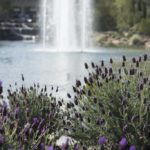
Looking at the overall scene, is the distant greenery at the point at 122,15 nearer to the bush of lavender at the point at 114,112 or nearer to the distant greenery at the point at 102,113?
the distant greenery at the point at 102,113

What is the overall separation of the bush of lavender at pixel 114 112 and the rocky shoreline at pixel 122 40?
168ft

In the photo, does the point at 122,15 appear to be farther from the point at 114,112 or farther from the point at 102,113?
the point at 102,113

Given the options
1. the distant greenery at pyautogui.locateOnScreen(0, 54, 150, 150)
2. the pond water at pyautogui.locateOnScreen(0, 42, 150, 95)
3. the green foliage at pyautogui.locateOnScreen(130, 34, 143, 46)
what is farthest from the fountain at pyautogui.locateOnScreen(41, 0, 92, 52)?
the distant greenery at pyautogui.locateOnScreen(0, 54, 150, 150)

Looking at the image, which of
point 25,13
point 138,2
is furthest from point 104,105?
point 25,13

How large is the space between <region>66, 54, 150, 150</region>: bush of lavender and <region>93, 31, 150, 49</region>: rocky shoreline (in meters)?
51.3

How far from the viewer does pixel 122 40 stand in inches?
2409

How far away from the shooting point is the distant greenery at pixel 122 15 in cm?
6761

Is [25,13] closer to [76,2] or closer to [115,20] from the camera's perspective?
[115,20]

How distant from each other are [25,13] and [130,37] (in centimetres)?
5192

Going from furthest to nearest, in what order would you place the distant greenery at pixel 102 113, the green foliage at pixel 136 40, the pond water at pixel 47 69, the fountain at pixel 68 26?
1. the green foliage at pixel 136 40
2. the fountain at pixel 68 26
3. the pond water at pixel 47 69
4. the distant greenery at pixel 102 113

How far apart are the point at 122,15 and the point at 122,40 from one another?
7801 mm

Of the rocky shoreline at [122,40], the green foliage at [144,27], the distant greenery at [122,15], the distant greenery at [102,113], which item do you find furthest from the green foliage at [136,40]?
the distant greenery at [102,113]

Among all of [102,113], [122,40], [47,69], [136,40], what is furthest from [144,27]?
[102,113]

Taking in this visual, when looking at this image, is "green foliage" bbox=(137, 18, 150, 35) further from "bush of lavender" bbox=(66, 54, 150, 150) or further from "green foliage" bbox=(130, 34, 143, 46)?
"bush of lavender" bbox=(66, 54, 150, 150)
